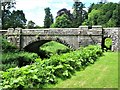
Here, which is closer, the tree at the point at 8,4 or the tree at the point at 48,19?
the tree at the point at 8,4

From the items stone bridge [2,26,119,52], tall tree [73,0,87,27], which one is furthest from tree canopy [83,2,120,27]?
stone bridge [2,26,119,52]

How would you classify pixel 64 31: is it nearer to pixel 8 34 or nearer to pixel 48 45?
pixel 8 34

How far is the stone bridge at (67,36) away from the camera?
85.3ft

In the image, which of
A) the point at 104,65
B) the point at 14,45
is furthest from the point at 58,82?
the point at 14,45

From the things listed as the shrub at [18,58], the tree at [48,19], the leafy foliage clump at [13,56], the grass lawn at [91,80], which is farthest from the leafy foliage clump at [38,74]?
the tree at [48,19]

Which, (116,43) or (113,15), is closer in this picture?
(116,43)

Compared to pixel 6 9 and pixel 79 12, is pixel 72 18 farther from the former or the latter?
pixel 6 9

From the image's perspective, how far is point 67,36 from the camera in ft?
88.3

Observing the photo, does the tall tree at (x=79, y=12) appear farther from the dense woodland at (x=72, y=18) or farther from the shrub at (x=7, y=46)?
the shrub at (x=7, y=46)

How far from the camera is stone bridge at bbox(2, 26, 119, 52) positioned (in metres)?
26.0

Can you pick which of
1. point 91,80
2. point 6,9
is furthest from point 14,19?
point 91,80

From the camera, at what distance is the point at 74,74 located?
1294cm

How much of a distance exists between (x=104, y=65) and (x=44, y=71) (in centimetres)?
610

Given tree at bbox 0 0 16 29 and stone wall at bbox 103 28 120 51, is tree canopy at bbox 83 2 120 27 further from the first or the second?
stone wall at bbox 103 28 120 51
